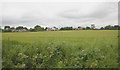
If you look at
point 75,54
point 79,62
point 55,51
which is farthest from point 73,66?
point 55,51

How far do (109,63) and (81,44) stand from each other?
4.91ft

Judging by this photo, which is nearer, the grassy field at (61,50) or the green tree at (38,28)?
the grassy field at (61,50)

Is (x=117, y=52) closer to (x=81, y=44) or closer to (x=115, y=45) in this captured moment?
(x=115, y=45)

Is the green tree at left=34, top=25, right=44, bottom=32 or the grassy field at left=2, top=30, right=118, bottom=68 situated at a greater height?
the green tree at left=34, top=25, right=44, bottom=32

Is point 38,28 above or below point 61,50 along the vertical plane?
above

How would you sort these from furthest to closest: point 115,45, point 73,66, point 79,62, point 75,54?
point 115,45 < point 75,54 < point 79,62 < point 73,66

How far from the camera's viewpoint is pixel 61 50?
12.2 ft

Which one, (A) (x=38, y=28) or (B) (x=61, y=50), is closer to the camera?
(B) (x=61, y=50)

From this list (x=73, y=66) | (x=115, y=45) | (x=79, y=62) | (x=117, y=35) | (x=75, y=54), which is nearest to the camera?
(x=73, y=66)

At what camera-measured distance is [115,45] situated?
3.85 m

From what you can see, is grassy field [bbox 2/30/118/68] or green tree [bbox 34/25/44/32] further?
green tree [bbox 34/25/44/32]

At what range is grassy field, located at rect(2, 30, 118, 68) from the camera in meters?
2.94

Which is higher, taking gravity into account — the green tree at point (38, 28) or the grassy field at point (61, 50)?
the green tree at point (38, 28)

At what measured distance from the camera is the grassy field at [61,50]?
2.94 m
